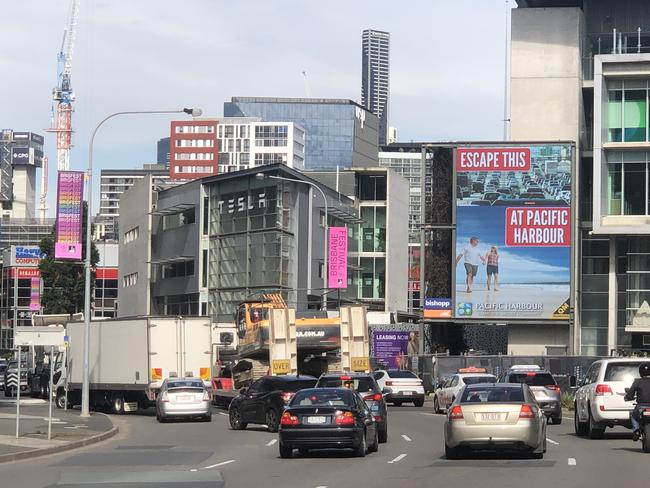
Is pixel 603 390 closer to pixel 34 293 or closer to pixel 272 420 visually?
pixel 272 420

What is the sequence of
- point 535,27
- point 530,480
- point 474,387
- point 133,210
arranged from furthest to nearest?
1. point 133,210
2. point 535,27
3. point 474,387
4. point 530,480

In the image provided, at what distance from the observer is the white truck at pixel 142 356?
42750 mm

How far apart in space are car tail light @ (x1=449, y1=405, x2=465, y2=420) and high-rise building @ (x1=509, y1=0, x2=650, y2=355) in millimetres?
47920

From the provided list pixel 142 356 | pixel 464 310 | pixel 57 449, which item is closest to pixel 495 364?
pixel 464 310

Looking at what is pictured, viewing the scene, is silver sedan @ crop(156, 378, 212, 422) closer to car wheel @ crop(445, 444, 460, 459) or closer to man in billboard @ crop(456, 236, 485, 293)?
car wheel @ crop(445, 444, 460, 459)

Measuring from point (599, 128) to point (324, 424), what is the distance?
49623mm

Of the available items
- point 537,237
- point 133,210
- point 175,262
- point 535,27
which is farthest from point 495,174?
point 133,210

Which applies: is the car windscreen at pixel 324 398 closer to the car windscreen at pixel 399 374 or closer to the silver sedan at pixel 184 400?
the silver sedan at pixel 184 400

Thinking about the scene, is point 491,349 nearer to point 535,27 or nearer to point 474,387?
point 535,27

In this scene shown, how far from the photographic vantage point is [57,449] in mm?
27094

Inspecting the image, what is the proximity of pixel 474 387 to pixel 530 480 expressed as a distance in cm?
465

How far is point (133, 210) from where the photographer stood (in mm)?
98062

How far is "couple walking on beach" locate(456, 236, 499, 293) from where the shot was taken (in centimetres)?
6938

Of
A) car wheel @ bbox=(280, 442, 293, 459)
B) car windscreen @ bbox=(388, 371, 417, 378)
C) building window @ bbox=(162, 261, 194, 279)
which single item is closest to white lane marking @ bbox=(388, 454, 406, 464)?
car wheel @ bbox=(280, 442, 293, 459)
